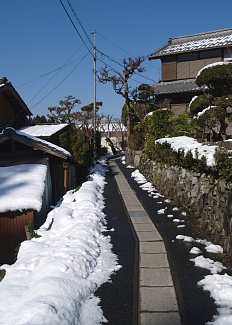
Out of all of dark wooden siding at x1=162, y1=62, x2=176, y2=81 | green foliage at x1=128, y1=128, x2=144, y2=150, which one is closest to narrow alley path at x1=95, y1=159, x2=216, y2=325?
green foliage at x1=128, y1=128, x2=144, y2=150

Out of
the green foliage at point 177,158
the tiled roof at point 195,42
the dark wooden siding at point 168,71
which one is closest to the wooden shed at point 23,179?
the green foliage at point 177,158

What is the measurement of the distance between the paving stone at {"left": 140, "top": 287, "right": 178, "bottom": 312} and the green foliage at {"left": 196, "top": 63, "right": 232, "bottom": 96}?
9.73m

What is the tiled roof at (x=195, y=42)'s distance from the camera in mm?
24453

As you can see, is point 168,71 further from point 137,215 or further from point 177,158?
point 137,215

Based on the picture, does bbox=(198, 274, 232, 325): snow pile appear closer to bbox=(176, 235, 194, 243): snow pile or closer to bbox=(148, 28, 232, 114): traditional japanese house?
bbox=(176, 235, 194, 243): snow pile

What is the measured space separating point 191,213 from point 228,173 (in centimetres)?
299

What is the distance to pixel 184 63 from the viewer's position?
996 inches

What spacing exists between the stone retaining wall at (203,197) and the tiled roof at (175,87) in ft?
38.2

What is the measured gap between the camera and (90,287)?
5.17 meters

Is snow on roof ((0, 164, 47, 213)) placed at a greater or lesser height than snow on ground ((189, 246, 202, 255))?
greater

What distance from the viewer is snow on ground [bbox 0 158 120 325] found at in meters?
4.18

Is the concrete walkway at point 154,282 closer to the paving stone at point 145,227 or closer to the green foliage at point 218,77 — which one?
the paving stone at point 145,227

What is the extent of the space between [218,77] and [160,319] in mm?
10803

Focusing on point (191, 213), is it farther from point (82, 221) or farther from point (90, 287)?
point (90, 287)
